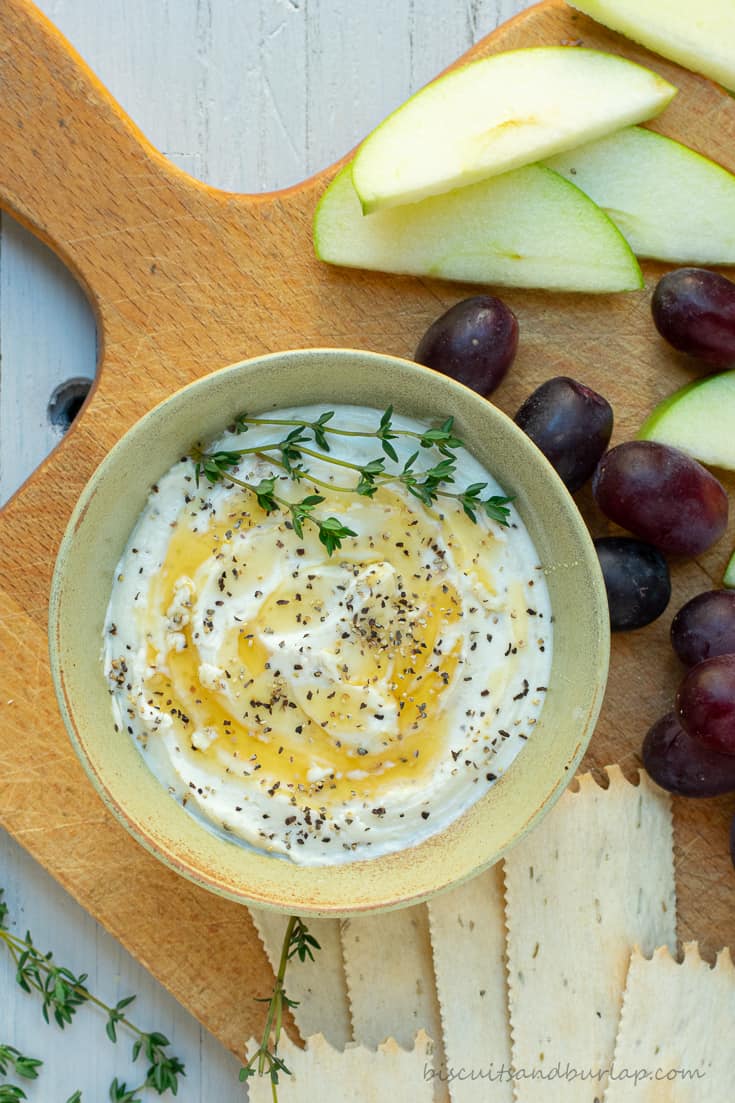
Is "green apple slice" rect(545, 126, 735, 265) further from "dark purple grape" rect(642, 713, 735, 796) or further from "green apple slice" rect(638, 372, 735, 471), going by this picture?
"dark purple grape" rect(642, 713, 735, 796)

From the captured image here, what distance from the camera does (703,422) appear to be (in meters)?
2.12

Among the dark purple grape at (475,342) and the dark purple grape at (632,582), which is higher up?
the dark purple grape at (475,342)

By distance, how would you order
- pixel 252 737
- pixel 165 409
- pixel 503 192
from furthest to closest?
pixel 503 192 < pixel 252 737 < pixel 165 409

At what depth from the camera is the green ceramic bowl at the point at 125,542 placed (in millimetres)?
1811

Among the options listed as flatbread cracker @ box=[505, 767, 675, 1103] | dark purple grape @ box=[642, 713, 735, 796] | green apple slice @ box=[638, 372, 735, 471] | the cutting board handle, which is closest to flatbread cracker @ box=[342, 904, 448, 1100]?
flatbread cracker @ box=[505, 767, 675, 1103]

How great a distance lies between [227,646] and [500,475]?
567 millimetres

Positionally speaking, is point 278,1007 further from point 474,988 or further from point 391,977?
point 474,988

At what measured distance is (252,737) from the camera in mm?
1903

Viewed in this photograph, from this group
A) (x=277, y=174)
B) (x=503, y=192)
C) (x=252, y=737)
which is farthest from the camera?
(x=277, y=174)

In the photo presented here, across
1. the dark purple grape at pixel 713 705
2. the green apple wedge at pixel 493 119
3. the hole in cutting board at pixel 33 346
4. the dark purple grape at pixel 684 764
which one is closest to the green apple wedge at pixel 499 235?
the green apple wedge at pixel 493 119

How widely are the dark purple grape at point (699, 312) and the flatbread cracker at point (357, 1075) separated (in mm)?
1460

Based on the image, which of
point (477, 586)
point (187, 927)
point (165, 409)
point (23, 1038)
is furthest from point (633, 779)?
point (23, 1038)

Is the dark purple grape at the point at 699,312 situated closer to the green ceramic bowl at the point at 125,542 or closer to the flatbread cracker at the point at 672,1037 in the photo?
the green ceramic bowl at the point at 125,542

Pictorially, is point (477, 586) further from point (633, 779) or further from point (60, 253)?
point (60, 253)
